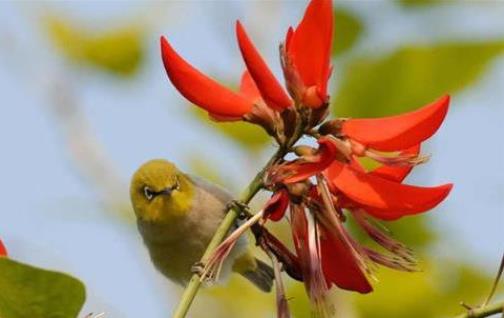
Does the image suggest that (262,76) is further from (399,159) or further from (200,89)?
(399,159)

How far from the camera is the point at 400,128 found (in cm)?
174

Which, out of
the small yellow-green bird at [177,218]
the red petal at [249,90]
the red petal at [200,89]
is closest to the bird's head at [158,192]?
the small yellow-green bird at [177,218]

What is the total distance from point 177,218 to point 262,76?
1.95 meters

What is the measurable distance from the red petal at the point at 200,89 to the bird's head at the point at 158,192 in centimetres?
161

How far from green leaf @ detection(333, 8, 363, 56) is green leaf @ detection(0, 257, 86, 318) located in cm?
172

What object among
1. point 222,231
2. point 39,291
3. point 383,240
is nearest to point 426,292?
point 383,240

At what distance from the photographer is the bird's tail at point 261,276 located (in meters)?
3.24

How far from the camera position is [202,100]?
1.83 metres

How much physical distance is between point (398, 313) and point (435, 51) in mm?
725

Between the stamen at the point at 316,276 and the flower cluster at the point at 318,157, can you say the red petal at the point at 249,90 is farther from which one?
the stamen at the point at 316,276

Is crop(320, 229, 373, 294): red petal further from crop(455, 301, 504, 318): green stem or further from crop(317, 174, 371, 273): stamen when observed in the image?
crop(455, 301, 504, 318): green stem

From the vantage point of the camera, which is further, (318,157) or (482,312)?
(318,157)

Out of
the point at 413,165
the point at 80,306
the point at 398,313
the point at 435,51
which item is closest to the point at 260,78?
the point at 413,165

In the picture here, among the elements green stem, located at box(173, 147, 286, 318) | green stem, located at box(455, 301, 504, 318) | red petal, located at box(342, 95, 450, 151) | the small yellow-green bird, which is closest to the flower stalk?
green stem, located at box(173, 147, 286, 318)
